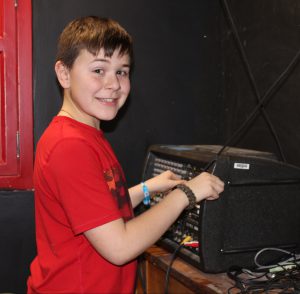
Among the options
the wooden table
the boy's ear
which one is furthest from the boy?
the wooden table

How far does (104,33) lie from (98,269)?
1.83 ft

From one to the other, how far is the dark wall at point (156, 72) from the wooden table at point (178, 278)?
0.41 metres

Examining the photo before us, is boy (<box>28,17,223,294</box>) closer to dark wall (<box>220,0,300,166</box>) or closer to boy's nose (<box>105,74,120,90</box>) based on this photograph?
boy's nose (<box>105,74,120,90</box>)

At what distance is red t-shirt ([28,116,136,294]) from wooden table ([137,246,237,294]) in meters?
0.16

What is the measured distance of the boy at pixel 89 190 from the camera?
906 millimetres

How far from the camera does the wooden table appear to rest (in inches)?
41.3

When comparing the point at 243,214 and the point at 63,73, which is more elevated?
the point at 63,73

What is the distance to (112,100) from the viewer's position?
1.09m

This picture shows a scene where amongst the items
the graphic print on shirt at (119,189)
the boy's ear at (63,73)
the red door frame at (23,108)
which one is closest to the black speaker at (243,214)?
the graphic print on shirt at (119,189)

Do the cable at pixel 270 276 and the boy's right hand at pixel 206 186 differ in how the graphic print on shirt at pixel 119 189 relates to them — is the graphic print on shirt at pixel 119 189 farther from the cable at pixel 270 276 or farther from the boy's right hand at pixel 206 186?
the cable at pixel 270 276

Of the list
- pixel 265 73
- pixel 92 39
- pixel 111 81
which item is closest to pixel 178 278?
pixel 111 81

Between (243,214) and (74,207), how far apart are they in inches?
17.7

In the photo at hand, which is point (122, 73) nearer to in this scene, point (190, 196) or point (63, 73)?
point (63, 73)

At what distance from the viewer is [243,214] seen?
3.63 ft
